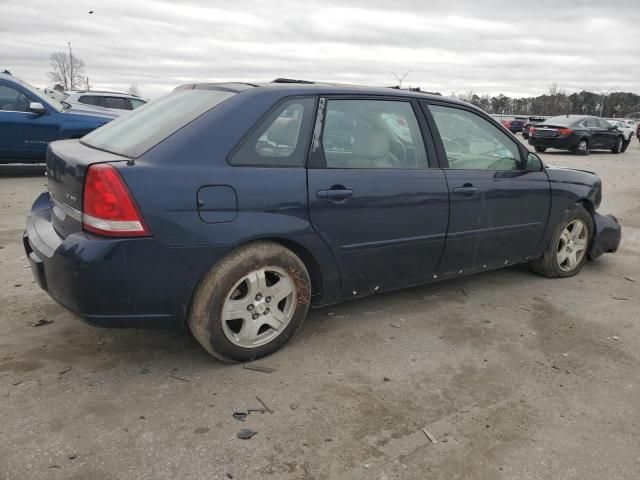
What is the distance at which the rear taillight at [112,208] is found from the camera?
2613 mm

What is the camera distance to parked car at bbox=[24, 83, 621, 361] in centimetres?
269

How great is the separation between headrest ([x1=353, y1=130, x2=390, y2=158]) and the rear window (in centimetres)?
85

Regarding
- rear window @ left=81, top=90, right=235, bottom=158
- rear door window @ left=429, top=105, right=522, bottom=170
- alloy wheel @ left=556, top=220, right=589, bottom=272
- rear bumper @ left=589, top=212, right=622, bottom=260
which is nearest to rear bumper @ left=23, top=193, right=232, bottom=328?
rear window @ left=81, top=90, right=235, bottom=158

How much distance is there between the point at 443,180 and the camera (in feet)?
12.4

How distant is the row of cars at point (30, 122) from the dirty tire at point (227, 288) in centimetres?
744

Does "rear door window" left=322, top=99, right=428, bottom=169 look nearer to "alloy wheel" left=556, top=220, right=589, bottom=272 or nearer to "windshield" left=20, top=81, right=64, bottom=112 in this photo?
"alloy wheel" left=556, top=220, right=589, bottom=272

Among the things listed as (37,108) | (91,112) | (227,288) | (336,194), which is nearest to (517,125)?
(91,112)

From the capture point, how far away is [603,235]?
5121 millimetres

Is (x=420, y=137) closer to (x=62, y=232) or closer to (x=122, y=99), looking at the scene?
(x=62, y=232)

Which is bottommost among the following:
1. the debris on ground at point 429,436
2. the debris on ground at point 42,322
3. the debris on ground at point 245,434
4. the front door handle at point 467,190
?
the debris on ground at point 42,322

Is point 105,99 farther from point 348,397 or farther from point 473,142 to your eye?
point 348,397

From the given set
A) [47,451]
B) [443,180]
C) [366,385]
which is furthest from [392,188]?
[47,451]

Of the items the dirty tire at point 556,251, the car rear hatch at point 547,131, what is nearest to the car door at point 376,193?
the dirty tire at point 556,251

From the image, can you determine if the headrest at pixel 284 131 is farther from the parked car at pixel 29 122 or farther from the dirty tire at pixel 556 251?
the parked car at pixel 29 122
